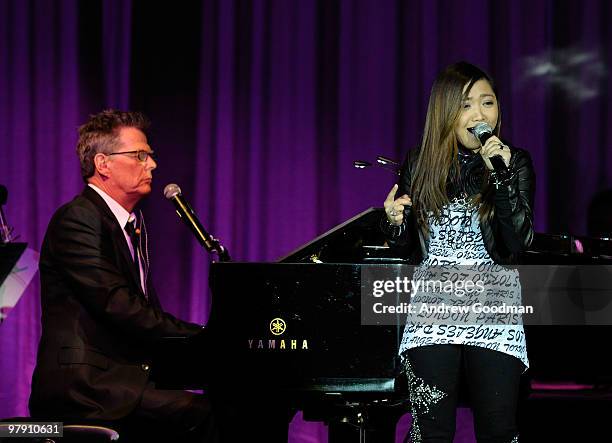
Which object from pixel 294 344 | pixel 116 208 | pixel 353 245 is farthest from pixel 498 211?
pixel 116 208

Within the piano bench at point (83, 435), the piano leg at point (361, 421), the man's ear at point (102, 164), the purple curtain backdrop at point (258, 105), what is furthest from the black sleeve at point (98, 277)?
the purple curtain backdrop at point (258, 105)

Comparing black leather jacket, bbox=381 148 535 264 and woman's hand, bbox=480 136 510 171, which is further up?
woman's hand, bbox=480 136 510 171

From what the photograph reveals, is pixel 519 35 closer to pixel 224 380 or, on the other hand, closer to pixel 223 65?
pixel 223 65

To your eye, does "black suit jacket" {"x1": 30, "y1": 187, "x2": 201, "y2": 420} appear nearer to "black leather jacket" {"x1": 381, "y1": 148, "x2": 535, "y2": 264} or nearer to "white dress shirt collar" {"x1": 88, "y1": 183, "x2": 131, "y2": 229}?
"white dress shirt collar" {"x1": 88, "y1": 183, "x2": 131, "y2": 229}

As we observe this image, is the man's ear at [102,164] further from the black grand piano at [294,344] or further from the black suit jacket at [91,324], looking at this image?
the black grand piano at [294,344]

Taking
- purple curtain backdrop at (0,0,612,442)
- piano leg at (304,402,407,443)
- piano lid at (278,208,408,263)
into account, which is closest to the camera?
piano leg at (304,402,407,443)

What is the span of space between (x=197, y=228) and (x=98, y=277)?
391 millimetres

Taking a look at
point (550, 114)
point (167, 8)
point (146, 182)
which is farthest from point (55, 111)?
point (550, 114)

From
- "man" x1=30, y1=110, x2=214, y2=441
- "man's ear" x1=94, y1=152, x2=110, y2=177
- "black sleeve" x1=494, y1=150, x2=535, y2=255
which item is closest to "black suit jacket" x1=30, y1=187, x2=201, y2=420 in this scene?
"man" x1=30, y1=110, x2=214, y2=441

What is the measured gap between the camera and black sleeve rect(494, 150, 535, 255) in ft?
6.98

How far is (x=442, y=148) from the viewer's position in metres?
2.29

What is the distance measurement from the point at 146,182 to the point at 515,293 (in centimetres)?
173

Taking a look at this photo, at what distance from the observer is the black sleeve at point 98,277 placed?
3064 mm

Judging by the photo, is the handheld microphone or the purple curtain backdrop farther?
the purple curtain backdrop
